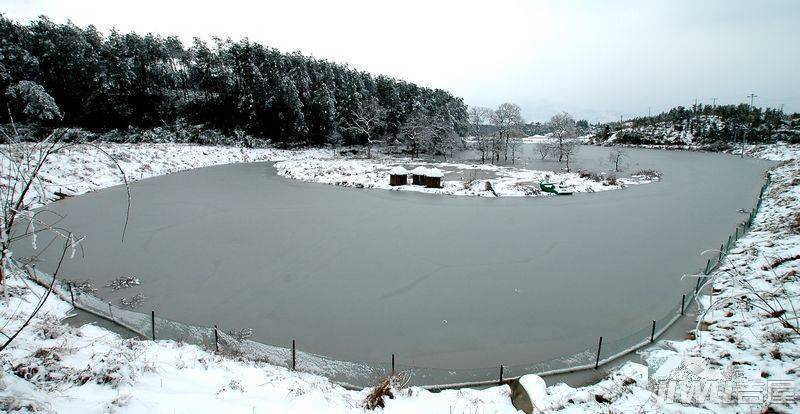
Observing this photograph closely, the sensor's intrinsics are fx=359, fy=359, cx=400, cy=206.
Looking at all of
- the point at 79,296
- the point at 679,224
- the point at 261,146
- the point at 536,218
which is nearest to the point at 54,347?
the point at 79,296

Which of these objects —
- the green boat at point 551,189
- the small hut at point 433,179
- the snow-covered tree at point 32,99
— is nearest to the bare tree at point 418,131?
the small hut at point 433,179

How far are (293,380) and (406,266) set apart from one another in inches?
249

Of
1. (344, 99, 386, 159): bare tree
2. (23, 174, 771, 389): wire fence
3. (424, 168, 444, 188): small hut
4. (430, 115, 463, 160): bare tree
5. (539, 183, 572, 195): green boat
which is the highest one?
(344, 99, 386, 159): bare tree

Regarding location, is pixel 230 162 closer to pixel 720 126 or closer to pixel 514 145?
pixel 514 145

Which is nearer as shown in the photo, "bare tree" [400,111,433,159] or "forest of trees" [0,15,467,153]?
"forest of trees" [0,15,467,153]

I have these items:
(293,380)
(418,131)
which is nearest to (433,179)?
(293,380)

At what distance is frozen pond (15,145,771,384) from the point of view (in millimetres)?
8359

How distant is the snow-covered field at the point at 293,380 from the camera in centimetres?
468

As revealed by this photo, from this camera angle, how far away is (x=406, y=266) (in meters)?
11.9

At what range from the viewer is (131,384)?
4984 millimetres

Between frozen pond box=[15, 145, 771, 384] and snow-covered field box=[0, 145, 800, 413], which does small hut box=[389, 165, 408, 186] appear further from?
snow-covered field box=[0, 145, 800, 413]

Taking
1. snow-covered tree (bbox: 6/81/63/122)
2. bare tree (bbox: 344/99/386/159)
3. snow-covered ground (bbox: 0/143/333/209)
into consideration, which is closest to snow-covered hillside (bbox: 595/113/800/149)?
bare tree (bbox: 344/99/386/159)

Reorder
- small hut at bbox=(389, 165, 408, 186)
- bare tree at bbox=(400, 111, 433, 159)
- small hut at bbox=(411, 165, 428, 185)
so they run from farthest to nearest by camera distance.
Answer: bare tree at bbox=(400, 111, 433, 159) → small hut at bbox=(389, 165, 408, 186) → small hut at bbox=(411, 165, 428, 185)

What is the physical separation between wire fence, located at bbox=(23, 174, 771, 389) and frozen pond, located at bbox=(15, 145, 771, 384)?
224mm
